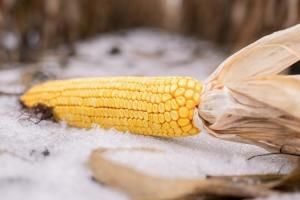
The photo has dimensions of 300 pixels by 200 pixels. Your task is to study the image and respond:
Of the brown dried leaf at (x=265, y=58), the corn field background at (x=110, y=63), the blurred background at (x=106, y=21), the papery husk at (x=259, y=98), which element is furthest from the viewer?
the blurred background at (x=106, y=21)

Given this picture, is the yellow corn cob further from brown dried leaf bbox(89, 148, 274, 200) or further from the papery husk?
brown dried leaf bbox(89, 148, 274, 200)

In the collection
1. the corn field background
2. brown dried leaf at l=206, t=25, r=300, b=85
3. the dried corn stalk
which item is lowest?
the corn field background

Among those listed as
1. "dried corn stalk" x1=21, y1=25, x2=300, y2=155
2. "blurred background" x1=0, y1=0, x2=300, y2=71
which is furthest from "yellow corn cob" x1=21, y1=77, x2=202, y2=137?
"blurred background" x1=0, y1=0, x2=300, y2=71

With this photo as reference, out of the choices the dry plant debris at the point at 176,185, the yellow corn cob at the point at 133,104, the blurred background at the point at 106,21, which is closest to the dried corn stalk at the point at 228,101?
the yellow corn cob at the point at 133,104

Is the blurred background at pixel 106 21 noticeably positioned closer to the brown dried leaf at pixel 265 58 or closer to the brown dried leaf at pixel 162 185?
the brown dried leaf at pixel 265 58

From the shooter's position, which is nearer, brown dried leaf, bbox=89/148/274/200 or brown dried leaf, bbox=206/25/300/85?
brown dried leaf, bbox=89/148/274/200
